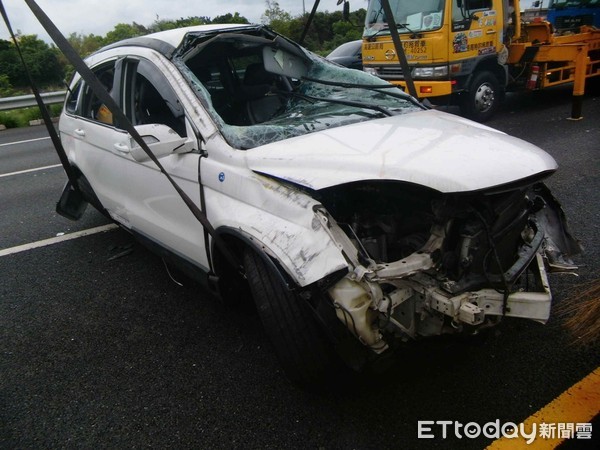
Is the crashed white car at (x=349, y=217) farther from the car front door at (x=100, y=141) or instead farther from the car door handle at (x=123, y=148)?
the car front door at (x=100, y=141)

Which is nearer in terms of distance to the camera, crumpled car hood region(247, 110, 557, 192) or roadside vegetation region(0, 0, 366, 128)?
crumpled car hood region(247, 110, 557, 192)

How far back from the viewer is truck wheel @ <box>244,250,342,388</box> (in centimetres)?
199

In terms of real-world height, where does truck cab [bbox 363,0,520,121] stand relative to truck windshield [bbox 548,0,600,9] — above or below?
below

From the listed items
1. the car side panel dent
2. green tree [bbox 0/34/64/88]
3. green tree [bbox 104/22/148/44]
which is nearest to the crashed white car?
the car side panel dent

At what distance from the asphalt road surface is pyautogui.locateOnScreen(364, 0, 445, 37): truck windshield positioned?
4338mm

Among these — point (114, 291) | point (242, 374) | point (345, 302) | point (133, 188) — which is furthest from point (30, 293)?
point (345, 302)

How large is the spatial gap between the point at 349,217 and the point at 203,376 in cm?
116

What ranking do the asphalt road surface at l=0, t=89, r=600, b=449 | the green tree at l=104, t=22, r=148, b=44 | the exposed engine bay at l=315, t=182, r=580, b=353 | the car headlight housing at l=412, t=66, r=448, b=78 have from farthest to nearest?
the green tree at l=104, t=22, r=148, b=44 → the car headlight housing at l=412, t=66, r=448, b=78 → the asphalt road surface at l=0, t=89, r=600, b=449 → the exposed engine bay at l=315, t=182, r=580, b=353

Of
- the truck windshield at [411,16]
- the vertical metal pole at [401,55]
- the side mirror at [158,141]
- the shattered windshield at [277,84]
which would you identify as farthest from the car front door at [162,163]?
the truck windshield at [411,16]

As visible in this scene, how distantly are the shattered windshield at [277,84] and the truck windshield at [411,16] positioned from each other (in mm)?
3730

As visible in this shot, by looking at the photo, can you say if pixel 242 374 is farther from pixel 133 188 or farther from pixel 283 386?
pixel 133 188

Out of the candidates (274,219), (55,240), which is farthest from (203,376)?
(55,240)

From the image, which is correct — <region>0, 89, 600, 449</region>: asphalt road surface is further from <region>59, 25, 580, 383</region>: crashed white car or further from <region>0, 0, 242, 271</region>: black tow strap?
<region>0, 0, 242, 271</region>: black tow strap

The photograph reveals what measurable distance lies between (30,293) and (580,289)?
12.4 feet
